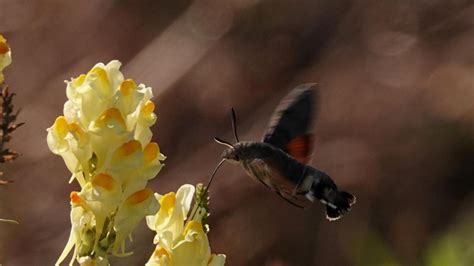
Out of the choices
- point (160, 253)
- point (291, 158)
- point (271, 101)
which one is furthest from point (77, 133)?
point (271, 101)

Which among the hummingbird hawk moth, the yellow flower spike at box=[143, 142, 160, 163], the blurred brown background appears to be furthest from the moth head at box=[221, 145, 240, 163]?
the blurred brown background

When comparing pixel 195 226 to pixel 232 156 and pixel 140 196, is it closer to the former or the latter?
pixel 140 196

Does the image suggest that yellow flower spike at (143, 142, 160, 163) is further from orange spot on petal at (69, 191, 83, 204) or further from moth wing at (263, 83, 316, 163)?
moth wing at (263, 83, 316, 163)

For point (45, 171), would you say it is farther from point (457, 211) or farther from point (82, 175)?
point (82, 175)

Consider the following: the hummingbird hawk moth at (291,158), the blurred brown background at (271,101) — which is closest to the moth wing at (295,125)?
the hummingbird hawk moth at (291,158)

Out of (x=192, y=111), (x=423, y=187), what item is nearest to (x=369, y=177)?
(x=423, y=187)
